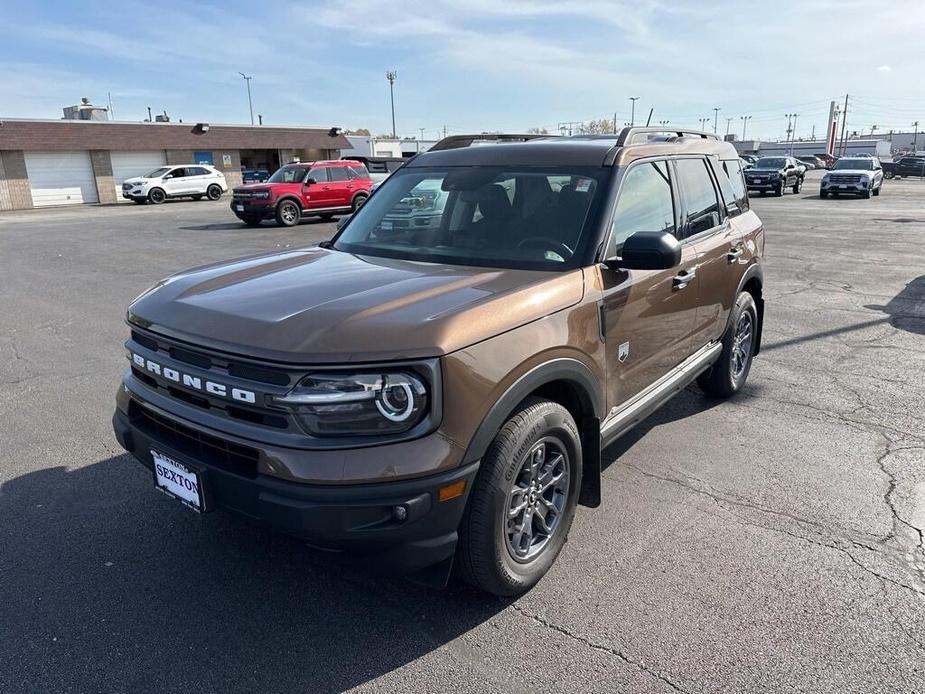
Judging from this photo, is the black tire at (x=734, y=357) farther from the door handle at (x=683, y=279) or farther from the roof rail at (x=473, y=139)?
the roof rail at (x=473, y=139)

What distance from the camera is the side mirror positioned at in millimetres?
3092

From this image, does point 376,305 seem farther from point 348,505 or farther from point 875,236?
point 875,236

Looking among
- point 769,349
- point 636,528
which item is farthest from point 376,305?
point 769,349

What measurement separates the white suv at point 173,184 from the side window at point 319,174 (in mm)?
16141

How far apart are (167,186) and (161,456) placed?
34.6 m

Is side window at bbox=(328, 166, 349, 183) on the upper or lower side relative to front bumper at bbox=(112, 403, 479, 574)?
upper

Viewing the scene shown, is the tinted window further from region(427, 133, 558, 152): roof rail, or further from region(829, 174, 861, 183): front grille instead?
region(829, 174, 861, 183): front grille

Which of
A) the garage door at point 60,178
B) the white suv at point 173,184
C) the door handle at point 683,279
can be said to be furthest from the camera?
the garage door at point 60,178

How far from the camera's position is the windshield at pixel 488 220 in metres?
3.42

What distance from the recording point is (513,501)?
2904mm

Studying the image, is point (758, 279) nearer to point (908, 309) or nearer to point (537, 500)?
point (537, 500)

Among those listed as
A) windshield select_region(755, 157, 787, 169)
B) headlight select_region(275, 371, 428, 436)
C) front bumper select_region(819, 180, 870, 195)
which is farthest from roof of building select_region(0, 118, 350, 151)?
headlight select_region(275, 371, 428, 436)

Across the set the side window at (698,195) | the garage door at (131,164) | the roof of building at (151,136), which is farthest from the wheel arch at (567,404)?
the garage door at (131,164)

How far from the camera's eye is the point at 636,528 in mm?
3543
